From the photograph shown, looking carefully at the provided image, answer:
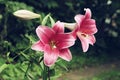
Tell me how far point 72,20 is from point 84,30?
5.54 meters

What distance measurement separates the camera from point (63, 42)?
131 inches

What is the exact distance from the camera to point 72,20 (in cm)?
900

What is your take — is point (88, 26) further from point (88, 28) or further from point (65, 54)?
point (65, 54)

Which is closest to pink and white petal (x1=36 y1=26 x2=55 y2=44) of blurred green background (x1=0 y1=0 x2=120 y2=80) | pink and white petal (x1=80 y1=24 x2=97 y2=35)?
pink and white petal (x1=80 y1=24 x2=97 y2=35)

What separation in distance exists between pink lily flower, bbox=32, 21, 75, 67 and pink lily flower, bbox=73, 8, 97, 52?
93 millimetres

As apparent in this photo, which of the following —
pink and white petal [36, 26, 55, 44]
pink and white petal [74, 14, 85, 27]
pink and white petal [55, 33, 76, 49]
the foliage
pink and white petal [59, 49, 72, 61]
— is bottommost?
the foliage

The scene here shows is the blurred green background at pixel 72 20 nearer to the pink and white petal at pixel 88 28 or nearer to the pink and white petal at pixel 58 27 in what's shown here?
the pink and white petal at pixel 88 28

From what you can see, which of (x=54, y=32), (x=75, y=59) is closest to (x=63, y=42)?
(x=54, y=32)

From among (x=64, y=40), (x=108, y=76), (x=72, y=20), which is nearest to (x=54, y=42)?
(x=64, y=40)

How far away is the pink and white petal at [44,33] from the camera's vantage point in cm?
327

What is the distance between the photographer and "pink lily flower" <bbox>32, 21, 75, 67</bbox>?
128 inches

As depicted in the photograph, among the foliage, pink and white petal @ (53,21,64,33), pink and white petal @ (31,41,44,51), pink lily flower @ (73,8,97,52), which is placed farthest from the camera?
the foliage

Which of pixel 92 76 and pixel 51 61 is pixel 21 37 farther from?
pixel 51 61

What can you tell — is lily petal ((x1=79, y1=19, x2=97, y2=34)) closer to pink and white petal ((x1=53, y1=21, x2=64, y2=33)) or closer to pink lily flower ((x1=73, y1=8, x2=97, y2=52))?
pink lily flower ((x1=73, y1=8, x2=97, y2=52))
